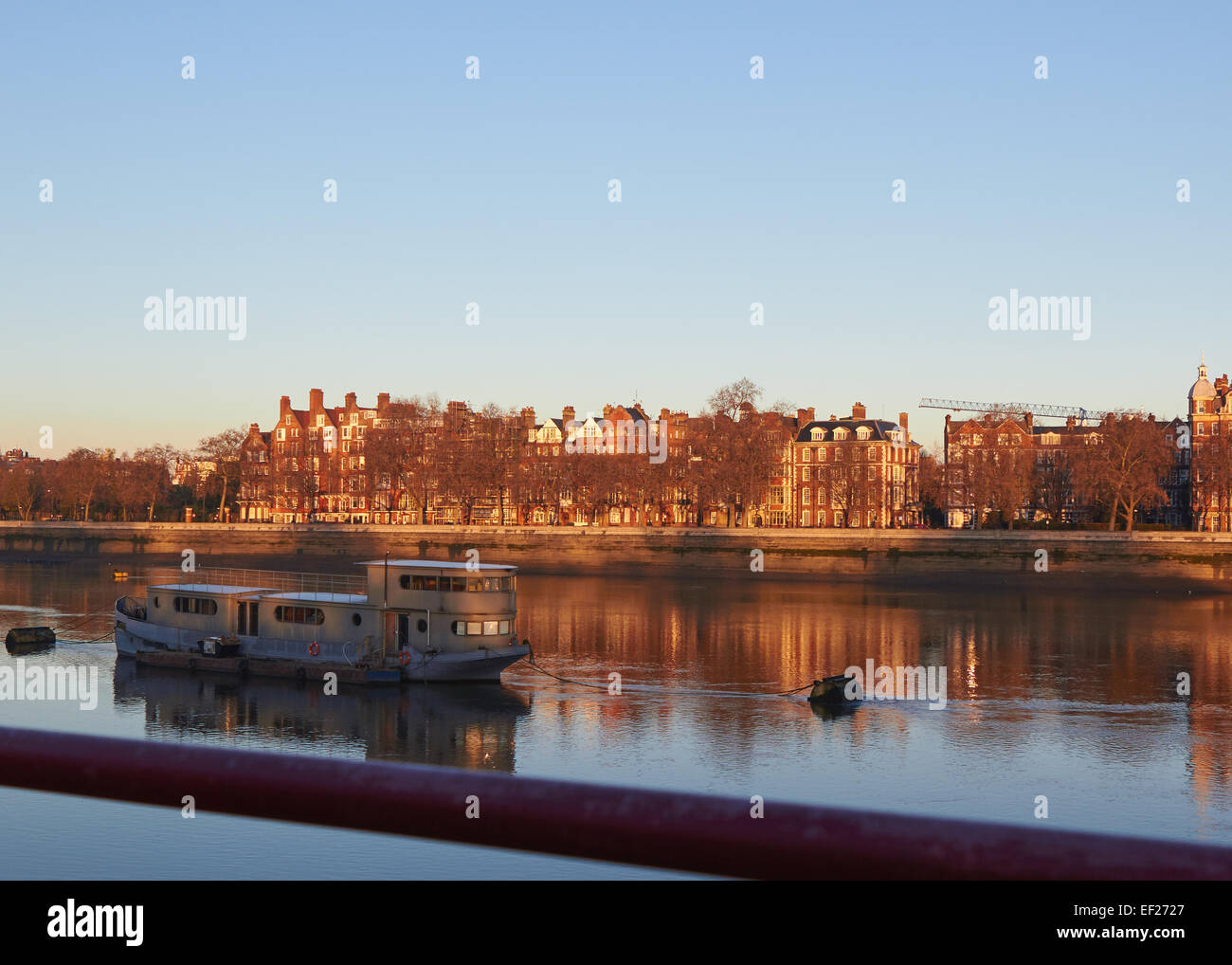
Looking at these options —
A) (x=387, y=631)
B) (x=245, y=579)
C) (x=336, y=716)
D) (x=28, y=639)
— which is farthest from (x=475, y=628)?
(x=245, y=579)

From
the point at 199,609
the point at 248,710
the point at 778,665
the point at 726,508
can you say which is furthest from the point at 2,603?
the point at 726,508

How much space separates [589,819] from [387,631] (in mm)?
40540

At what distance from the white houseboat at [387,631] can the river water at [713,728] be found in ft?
3.32

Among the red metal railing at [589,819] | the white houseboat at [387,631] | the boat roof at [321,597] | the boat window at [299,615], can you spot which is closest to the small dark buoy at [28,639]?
the white houseboat at [387,631]

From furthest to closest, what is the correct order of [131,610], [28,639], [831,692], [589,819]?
[28,639] < [131,610] < [831,692] < [589,819]

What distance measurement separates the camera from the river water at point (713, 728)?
74.7ft

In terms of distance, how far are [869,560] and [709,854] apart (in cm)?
9070

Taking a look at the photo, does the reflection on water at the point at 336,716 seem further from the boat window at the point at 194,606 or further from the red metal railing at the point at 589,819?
the red metal railing at the point at 589,819

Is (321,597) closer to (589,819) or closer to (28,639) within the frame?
(28,639)

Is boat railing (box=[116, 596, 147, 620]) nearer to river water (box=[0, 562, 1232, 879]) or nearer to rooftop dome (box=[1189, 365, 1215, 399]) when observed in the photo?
river water (box=[0, 562, 1232, 879])

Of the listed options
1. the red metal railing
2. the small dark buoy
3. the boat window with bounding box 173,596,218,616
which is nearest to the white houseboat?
the boat window with bounding box 173,596,218,616

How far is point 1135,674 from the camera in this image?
42.8 metres

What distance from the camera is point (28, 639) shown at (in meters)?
47.4

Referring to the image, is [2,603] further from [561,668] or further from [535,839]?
[535,839]
